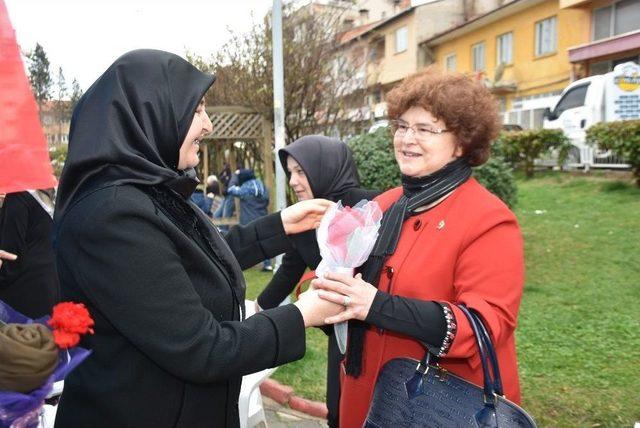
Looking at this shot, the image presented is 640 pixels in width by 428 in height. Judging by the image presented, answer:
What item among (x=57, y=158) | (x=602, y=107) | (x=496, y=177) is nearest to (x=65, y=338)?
(x=496, y=177)

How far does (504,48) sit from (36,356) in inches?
1068

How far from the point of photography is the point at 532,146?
1284 cm

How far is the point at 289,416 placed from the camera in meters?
4.26

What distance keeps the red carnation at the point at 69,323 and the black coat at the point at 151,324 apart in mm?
52

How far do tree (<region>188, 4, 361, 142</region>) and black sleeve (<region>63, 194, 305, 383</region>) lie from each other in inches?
312

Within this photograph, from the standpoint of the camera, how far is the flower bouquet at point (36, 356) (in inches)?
58.7

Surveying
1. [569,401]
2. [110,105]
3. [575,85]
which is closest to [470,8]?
[575,85]

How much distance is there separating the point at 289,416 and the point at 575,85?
1322 cm

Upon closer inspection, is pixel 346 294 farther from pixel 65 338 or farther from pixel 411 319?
pixel 65 338

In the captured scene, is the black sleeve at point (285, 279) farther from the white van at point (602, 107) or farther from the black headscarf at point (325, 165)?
the white van at point (602, 107)

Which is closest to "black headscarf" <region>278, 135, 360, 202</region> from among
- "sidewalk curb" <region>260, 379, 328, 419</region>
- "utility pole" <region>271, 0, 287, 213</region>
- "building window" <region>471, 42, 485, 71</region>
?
"sidewalk curb" <region>260, 379, 328, 419</region>

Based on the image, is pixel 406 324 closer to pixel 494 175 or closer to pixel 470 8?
pixel 494 175

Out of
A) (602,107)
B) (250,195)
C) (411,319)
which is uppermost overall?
(602,107)

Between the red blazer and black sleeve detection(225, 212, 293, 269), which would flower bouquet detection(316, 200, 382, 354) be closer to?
the red blazer
